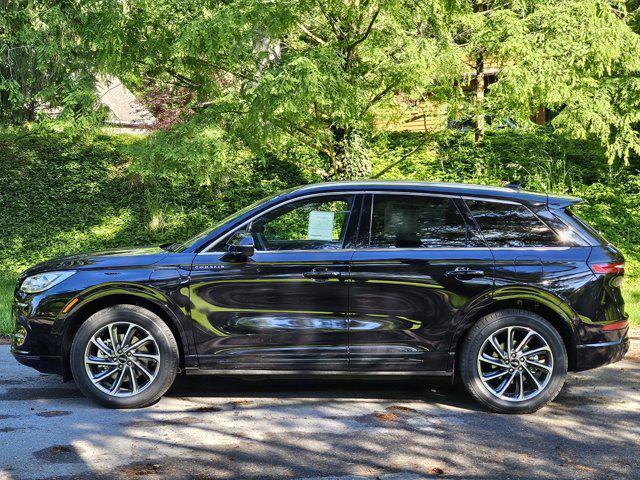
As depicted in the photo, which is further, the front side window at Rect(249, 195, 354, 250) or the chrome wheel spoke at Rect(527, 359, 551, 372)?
the front side window at Rect(249, 195, 354, 250)

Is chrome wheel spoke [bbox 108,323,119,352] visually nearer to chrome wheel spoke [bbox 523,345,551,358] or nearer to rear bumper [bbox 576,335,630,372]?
chrome wheel spoke [bbox 523,345,551,358]

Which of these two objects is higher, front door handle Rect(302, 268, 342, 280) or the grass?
front door handle Rect(302, 268, 342, 280)

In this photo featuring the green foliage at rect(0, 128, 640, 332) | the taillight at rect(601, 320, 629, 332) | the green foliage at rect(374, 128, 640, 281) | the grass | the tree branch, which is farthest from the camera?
the green foliage at rect(0, 128, 640, 332)

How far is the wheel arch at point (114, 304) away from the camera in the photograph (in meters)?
5.99

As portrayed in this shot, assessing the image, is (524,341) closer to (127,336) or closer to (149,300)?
(149,300)

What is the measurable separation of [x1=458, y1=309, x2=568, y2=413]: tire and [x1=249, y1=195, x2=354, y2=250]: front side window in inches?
52.8

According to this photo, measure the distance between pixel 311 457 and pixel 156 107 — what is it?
1148 cm

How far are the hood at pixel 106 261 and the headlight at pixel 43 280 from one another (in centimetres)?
4

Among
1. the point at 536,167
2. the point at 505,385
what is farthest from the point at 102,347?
the point at 536,167

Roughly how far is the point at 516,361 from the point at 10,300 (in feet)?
26.4

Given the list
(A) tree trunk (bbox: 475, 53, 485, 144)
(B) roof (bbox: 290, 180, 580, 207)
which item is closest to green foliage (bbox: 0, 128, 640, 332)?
(A) tree trunk (bbox: 475, 53, 485, 144)

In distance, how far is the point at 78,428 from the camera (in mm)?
5422

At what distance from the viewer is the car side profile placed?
5.96 meters

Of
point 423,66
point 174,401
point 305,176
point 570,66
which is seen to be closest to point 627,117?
point 570,66
